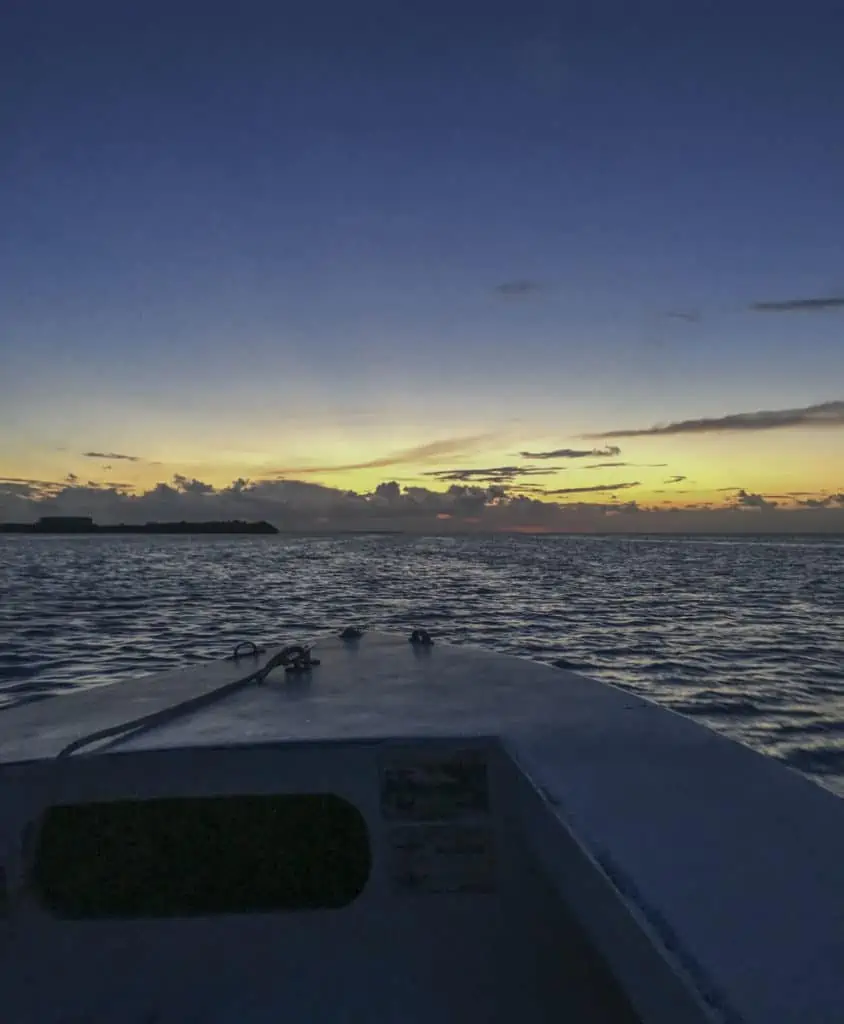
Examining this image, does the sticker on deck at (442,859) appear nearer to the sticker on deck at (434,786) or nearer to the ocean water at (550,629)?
the sticker on deck at (434,786)

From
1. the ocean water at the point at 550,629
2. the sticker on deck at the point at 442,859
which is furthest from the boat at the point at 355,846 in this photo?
the ocean water at the point at 550,629

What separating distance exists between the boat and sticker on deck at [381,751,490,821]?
12 millimetres

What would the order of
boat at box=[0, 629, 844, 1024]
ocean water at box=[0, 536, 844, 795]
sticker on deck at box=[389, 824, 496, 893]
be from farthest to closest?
ocean water at box=[0, 536, 844, 795], sticker on deck at box=[389, 824, 496, 893], boat at box=[0, 629, 844, 1024]

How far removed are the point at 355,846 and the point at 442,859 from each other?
860 millimetres

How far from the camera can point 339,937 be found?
13.4 ft

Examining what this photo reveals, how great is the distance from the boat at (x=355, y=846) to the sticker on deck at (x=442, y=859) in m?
0.01

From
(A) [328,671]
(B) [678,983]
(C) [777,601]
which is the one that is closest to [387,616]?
(C) [777,601]

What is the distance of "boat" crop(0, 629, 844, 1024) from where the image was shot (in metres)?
3.29

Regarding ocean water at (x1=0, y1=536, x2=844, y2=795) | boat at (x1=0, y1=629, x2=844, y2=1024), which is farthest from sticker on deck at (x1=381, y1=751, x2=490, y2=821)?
ocean water at (x1=0, y1=536, x2=844, y2=795)

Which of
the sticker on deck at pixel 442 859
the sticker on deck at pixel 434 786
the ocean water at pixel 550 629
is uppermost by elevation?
the sticker on deck at pixel 434 786

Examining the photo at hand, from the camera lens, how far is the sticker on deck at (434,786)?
4.04 meters

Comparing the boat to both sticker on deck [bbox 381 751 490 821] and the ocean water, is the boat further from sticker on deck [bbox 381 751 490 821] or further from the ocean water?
the ocean water

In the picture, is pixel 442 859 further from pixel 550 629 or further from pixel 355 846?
pixel 550 629

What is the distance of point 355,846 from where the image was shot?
15.4 feet
